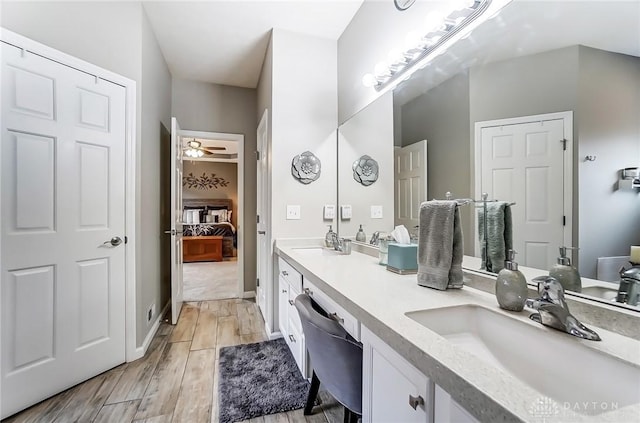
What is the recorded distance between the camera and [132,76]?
210cm

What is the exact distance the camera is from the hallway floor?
372 centimetres

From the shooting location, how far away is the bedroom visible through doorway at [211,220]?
13.8 ft

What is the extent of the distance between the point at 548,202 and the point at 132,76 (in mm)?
2641

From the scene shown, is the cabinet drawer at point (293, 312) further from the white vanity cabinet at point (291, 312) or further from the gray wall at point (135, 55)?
the gray wall at point (135, 55)

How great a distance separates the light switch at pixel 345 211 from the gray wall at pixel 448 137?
93 cm

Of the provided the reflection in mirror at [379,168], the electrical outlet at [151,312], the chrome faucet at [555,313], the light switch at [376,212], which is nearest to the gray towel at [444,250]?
the chrome faucet at [555,313]

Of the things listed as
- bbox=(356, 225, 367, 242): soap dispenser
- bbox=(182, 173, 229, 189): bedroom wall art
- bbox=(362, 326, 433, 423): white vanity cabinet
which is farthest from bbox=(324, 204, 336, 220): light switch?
bbox=(182, 173, 229, 189): bedroom wall art

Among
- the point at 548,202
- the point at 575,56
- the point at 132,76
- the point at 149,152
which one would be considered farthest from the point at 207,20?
the point at 548,202

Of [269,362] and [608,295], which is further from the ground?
[608,295]

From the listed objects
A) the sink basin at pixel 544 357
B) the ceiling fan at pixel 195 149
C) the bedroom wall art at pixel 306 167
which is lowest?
the sink basin at pixel 544 357

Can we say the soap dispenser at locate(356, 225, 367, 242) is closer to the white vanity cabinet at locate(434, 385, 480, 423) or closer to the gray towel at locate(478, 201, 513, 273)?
the gray towel at locate(478, 201, 513, 273)

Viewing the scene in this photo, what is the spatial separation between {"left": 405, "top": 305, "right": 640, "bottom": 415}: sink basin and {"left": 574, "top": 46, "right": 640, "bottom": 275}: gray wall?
0.93 ft

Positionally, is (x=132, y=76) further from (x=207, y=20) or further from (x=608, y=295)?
(x=608, y=295)

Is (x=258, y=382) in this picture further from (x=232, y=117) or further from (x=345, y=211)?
(x=232, y=117)
